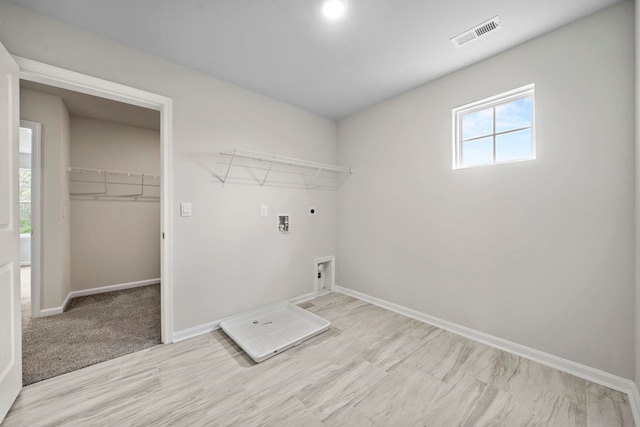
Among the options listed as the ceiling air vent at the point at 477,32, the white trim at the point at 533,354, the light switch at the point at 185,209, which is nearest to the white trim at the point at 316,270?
the white trim at the point at 533,354

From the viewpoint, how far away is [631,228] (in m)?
1.63

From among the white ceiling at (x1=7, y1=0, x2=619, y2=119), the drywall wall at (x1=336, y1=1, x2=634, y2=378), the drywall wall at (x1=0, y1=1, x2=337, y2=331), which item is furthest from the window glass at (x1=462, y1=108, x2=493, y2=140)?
the drywall wall at (x1=0, y1=1, x2=337, y2=331)

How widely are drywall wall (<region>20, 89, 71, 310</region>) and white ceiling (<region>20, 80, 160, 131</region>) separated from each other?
0.13 m

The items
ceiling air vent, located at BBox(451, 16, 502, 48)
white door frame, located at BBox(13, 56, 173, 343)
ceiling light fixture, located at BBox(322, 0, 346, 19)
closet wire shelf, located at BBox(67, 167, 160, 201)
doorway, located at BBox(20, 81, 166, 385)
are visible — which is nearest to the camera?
ceiling light fixture, located at BBox(322, 0, 346, 19)

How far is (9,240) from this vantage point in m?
1.48

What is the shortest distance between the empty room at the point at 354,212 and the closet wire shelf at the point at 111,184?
138mm

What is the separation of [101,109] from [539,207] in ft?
15.3

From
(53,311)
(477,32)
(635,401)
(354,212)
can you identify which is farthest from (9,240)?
(635,401)

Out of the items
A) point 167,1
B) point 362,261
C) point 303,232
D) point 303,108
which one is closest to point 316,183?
point 303,232

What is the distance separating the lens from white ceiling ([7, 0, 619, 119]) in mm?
1660

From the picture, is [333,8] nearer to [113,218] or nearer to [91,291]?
[113,218]

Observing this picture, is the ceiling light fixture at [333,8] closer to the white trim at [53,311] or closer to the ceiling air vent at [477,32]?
the ceiling air vent at [477,32]

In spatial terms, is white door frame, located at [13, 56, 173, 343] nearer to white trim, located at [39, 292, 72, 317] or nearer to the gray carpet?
the gray carpet

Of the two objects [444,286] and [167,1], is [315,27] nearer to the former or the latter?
[167,1]
